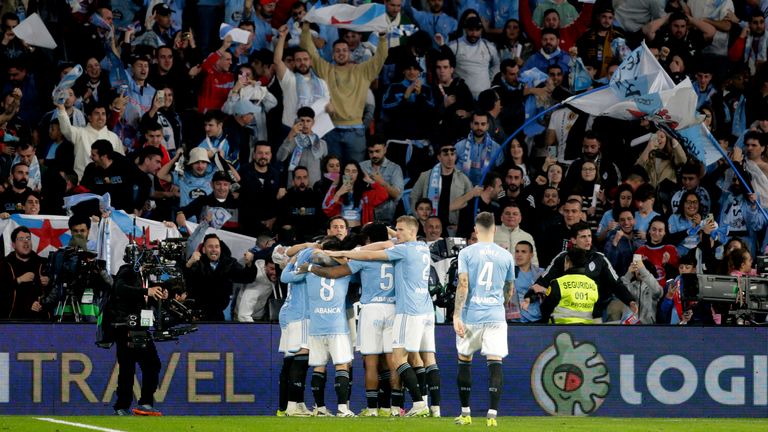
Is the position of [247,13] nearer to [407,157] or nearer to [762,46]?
[407,157]

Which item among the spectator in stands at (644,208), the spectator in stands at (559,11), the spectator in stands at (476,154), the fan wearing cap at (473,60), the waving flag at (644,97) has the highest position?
the spectator in stands at (559,11)

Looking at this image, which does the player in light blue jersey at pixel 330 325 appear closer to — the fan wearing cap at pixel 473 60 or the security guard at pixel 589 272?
the security guard at pixel 589 272

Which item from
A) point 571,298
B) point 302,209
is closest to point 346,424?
point 571,298

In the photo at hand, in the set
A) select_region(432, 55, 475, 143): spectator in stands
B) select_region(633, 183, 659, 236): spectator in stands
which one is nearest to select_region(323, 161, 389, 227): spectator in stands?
select_region(432, 55, 475, 143): spectator in stands

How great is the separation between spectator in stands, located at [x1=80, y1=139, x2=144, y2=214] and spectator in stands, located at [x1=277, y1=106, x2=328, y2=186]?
2.41 meters

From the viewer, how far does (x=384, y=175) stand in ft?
73.3

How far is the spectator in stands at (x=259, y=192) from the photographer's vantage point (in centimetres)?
2142

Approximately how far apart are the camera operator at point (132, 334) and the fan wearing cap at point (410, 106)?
6996 mm

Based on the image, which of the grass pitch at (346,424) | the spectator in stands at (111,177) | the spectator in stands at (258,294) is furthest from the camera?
the spectator in stands at (111,177)

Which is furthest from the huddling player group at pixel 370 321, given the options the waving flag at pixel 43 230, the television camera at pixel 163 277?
the waving flag at pixel 43 230

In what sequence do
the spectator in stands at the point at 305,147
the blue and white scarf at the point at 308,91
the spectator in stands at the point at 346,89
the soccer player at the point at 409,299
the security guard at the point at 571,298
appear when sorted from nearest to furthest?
the soccer player at the point at 409,299, the security guard at the point at 571,298, the spectator in stands at the point at 305,147, the blue and white scarf at the point at 308,91, the spectator in stands at the point at 346,89

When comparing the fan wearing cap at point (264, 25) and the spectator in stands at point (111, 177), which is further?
the fan wearing cap at point (264, 25)

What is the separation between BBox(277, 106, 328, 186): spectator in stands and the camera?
885 inches

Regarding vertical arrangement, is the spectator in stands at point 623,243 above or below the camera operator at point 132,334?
above
